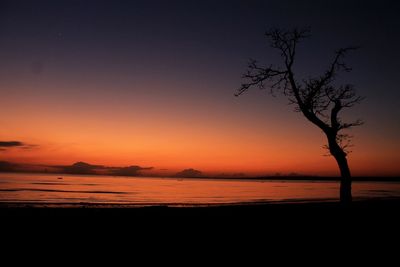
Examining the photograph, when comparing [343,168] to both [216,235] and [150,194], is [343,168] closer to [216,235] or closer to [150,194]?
[216,235]

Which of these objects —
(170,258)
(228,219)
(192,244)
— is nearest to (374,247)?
(192,244)

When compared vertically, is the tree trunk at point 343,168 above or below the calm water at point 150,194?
above

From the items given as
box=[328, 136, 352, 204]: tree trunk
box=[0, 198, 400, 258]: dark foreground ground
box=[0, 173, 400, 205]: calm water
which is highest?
box=[328, 136, 352, 204]: tree trunk

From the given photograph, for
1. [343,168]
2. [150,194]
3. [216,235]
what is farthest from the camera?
[150,194]

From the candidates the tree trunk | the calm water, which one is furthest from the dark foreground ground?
the calm water

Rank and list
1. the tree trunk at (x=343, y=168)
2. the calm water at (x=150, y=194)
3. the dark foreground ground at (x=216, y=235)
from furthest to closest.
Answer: the calm water at (x=150, y=194), the tree trunk at (x=343, y=168), the dark foreground ground at (x=216, y=235)

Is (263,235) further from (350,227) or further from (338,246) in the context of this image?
(350,227)

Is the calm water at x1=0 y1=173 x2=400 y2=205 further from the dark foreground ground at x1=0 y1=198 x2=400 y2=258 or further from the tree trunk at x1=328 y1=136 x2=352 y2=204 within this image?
the dark foreground ground at x1=0 y1=198 x2=400 y2=258

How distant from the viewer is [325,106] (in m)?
18.8

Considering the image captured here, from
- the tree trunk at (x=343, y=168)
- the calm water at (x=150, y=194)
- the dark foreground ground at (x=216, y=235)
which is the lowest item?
the calm water at (x=150, y=194)

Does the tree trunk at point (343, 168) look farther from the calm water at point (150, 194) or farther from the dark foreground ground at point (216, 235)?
the calm water at point (150, 194)

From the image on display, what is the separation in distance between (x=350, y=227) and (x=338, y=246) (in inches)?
120

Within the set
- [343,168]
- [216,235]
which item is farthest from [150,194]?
[216,235]

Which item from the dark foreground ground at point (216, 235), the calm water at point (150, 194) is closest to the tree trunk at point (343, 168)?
the dark foreground ground at point (216, 235)
